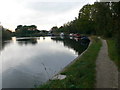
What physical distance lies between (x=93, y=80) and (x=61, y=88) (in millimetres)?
2124

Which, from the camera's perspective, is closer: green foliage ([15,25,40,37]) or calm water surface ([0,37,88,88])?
calm water surface ([0,37,88,88])

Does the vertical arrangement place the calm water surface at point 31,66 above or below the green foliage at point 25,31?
below

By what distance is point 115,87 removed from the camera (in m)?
8.13

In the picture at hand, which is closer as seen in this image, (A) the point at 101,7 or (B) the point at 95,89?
(B) the point at 95,89

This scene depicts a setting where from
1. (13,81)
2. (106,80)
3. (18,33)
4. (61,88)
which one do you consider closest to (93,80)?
(106,80)

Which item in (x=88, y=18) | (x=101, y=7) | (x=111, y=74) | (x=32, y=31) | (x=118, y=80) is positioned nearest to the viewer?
(x=118, y=80)

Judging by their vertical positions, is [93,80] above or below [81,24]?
below

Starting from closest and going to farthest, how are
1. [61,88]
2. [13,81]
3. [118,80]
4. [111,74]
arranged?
[61,88] → [118,80] → [111,74] → [13,81]

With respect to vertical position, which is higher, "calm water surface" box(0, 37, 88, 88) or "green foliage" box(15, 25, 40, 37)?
"green foliage" box(15, 25, 40, 37)

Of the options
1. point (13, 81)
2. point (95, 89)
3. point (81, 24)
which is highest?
point (81, 24)

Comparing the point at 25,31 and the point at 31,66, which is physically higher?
the point at 25,31

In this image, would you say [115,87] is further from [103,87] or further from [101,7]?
[101,7]

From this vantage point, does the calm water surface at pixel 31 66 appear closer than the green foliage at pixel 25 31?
Yes

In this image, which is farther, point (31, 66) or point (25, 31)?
point (25, 31)
